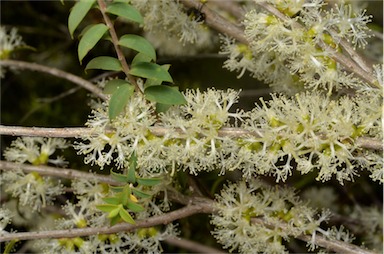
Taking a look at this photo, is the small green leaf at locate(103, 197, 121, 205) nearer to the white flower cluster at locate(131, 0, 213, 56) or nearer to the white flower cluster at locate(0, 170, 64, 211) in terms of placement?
the white flower cluster at locate(0, 170, 64, 211)

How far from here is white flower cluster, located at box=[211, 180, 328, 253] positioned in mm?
861

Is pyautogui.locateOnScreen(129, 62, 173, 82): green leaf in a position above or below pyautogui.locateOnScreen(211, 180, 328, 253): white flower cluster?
above

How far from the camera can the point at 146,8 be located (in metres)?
1.00

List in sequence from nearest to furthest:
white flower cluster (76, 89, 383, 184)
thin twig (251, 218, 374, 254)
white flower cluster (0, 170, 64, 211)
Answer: white flower cluster (76, 89, 383, 184) < thin twig (251, 218, 374, 254) < white flower cluster (0, 170, 64, 211)

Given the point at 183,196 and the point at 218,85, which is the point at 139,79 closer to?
the point at 183,196

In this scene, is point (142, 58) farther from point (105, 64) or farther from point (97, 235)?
point (97, 235)

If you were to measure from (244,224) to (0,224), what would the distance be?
13.7 inches

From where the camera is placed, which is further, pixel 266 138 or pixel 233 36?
pixel 233 36

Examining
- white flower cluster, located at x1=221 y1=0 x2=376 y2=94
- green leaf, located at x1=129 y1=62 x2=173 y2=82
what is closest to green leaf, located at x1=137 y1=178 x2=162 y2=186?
green leaf, located at x1=129 y1=62 x2=173 y2=82

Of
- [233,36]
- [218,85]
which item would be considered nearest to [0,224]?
[233,36]

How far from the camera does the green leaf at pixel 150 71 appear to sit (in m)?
0.75

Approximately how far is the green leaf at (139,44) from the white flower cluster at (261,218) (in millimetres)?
243

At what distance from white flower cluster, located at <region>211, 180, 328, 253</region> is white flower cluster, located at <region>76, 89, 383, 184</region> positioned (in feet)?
0.40

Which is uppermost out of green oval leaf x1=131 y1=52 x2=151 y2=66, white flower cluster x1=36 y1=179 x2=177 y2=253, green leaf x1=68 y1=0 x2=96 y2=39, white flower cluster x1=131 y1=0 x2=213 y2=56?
white flower cluster x1=131 y1=0 x2=213 y2=56
